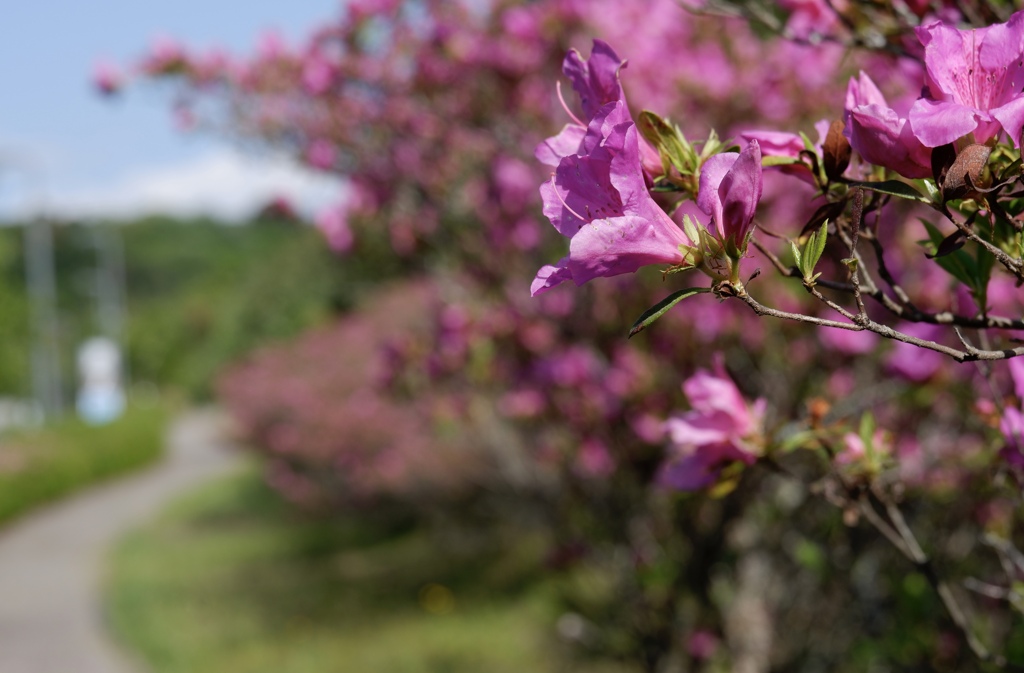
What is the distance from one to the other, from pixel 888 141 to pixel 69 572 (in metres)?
10.5

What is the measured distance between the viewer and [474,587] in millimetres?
8562

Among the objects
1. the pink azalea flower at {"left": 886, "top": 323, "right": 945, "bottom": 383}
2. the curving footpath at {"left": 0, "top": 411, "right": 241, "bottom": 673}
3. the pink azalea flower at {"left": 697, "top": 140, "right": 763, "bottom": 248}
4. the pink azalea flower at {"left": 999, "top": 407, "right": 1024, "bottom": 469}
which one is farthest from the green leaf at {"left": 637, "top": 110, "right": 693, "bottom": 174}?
the curving footpath at {"left": 0, "top": 411, "right": 241, "bottom": 673}

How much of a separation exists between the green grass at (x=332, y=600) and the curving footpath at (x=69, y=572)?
24cm

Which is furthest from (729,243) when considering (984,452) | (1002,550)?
(984,452)

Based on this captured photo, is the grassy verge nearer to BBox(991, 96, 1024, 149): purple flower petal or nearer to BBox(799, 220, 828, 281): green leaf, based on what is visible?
BBox(799, 220, 828, 281): green leaf

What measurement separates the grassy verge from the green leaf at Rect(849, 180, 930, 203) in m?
14.0

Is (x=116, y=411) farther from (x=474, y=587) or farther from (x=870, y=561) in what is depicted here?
(x=870, y=561)

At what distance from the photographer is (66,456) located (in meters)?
16.2

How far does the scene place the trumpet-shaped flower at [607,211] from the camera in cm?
87

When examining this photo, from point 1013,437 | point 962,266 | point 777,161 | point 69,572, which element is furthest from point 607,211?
point 69,572

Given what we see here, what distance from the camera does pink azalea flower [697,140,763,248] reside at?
34.6 inches

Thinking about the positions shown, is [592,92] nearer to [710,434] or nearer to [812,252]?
[812,252]

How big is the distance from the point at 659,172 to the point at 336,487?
10.1 meters

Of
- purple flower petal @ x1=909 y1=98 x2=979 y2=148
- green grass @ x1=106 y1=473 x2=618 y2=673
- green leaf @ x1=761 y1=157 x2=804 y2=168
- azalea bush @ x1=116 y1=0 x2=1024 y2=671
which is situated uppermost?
purple flower petal @ x1=909 y1=98 x2=979 y2=148
